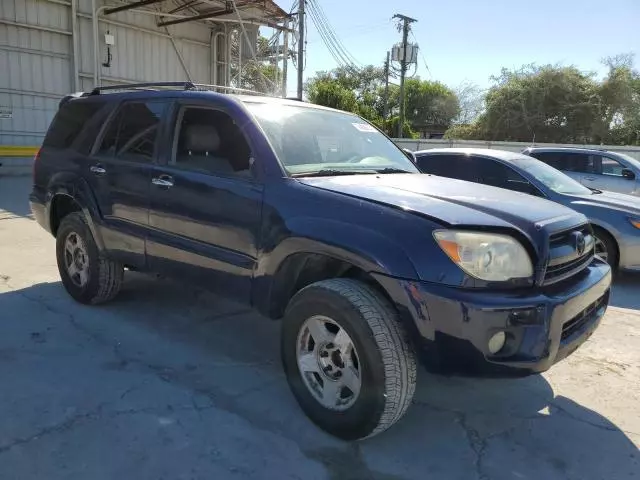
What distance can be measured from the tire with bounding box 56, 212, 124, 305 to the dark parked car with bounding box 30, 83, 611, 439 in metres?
0.03

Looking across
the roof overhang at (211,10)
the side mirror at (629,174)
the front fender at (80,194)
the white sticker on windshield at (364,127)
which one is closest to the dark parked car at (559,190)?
the side mirror at (629,174)

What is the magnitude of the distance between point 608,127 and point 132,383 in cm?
3980

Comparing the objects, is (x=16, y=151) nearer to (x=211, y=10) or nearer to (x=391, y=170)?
(x=211, y=10)

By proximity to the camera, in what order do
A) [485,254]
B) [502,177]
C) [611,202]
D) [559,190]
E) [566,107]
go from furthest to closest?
[566,107] < [502,177] < [559,190] < [611,202] < [485,254]

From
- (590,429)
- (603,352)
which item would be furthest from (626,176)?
(590,429)

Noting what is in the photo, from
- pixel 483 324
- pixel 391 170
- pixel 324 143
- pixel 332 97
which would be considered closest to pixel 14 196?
pixel 324 143

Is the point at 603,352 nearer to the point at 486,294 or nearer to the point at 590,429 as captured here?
the point at 590,429

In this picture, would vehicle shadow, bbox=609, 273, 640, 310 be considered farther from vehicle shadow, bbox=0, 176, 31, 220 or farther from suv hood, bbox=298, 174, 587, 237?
vehicle shadow, bbox=0, 176, 31, 220

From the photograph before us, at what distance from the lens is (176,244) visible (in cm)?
372

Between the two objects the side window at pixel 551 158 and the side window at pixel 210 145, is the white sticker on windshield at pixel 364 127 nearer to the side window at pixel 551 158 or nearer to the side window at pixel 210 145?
the side window at pixel 210 145

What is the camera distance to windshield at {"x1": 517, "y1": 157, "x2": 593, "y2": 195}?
6.76 metres

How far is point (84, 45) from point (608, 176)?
14.0 metres

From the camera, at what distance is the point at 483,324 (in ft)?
7.98

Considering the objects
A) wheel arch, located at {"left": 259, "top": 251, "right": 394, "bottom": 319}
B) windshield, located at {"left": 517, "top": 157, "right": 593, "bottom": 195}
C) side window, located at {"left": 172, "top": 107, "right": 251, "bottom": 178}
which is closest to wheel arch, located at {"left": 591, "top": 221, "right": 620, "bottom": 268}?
windshield, located at {"left": 517, "top": 157, "right": 593, "bottom": 195}
